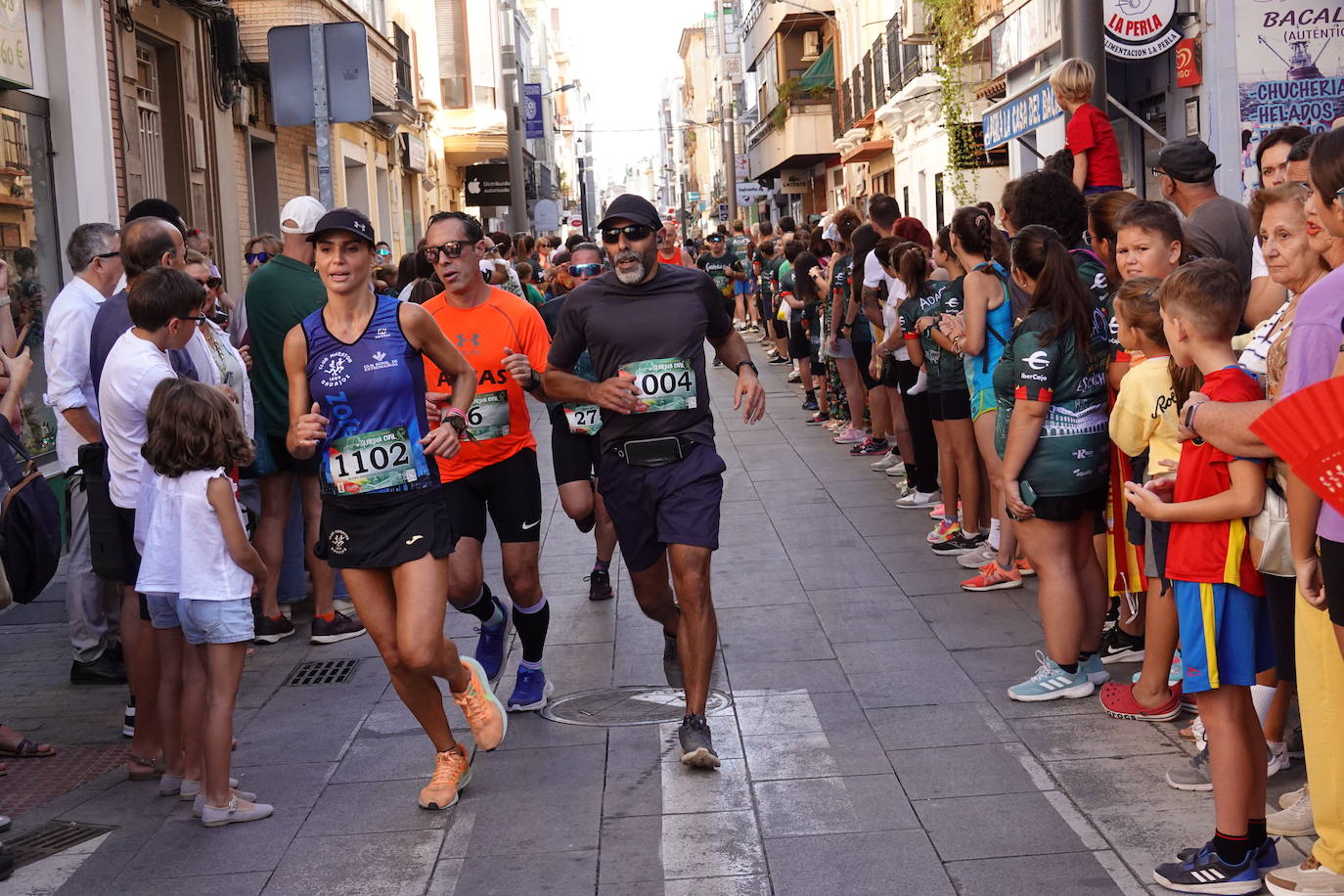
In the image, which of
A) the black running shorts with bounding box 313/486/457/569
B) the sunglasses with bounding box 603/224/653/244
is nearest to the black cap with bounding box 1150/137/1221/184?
the sunglasses with bounding box 603/224/653/244

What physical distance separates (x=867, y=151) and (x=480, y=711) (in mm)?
33716

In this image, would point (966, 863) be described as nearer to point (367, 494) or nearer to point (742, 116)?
point (367, 494)

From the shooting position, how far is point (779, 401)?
19.4 meters

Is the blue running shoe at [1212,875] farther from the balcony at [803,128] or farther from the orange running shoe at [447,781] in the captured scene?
the balcony at [803,128]

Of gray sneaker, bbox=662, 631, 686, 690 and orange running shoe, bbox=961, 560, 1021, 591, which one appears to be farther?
orange running shoe, bbox=961, 560, 1021, 591

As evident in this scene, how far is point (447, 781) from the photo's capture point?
5.48 meters

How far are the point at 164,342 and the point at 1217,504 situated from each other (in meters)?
3.81

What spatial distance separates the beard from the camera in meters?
5.99

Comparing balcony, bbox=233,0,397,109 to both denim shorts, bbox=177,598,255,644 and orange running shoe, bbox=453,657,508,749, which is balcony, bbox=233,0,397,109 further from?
denim shorts, bbox=177,598,255,644

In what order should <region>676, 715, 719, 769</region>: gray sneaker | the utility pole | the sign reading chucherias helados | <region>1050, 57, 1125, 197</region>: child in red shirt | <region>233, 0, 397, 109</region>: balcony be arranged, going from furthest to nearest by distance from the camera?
the utility pole, <region>233, 0, 397, 109</region>: balcony, the sign reading chucherias helados, <region>1050, 57, 1125, 197</region>: child in red shirt, <region>676, 715, 719, 769</region>: gray sneaker

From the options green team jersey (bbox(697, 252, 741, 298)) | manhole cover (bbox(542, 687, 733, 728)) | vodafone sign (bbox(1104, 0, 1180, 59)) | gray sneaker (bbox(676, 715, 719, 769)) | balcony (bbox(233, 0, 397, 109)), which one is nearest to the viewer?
gray sneaker (bbox(676, 715, 719, 769))

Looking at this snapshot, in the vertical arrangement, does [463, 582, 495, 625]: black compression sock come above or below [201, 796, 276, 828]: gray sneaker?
above

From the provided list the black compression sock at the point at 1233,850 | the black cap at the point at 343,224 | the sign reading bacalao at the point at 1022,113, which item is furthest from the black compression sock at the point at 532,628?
the sign reading bacalao at the point at 1022,113

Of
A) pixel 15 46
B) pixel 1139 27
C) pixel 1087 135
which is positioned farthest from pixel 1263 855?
pixel 1139 27
